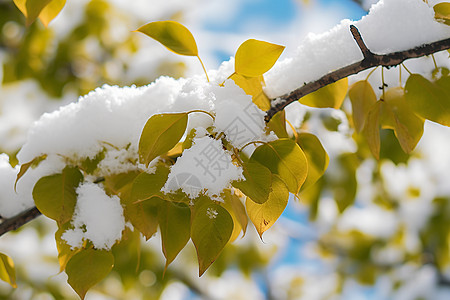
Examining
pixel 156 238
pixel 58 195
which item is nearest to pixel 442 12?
pixel 58 195

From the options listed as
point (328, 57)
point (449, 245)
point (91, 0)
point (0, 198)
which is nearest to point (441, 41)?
point (328, 57)

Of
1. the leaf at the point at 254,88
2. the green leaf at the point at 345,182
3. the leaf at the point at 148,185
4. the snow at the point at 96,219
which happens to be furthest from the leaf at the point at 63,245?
the green leaf at the point at 345,182

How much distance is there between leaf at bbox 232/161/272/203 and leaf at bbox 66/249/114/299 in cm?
15

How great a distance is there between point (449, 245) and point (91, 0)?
1669 mm

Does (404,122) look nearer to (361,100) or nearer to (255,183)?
(361,100)

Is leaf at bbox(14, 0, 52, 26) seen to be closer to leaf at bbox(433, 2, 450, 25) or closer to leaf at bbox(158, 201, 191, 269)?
leaf at bbox(158, 201, 191, 269)

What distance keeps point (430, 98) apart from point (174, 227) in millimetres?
279

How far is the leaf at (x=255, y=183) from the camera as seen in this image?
1.06 feet

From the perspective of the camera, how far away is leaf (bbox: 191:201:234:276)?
12.7 inches

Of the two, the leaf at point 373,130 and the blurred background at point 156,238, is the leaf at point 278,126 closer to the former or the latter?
the leaf at point 373,130

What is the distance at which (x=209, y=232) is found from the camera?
1.08ft

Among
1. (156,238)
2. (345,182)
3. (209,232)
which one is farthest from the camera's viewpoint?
(156,238)

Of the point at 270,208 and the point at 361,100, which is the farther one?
the point at 361,100

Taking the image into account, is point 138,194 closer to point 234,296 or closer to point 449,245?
point 449,245
